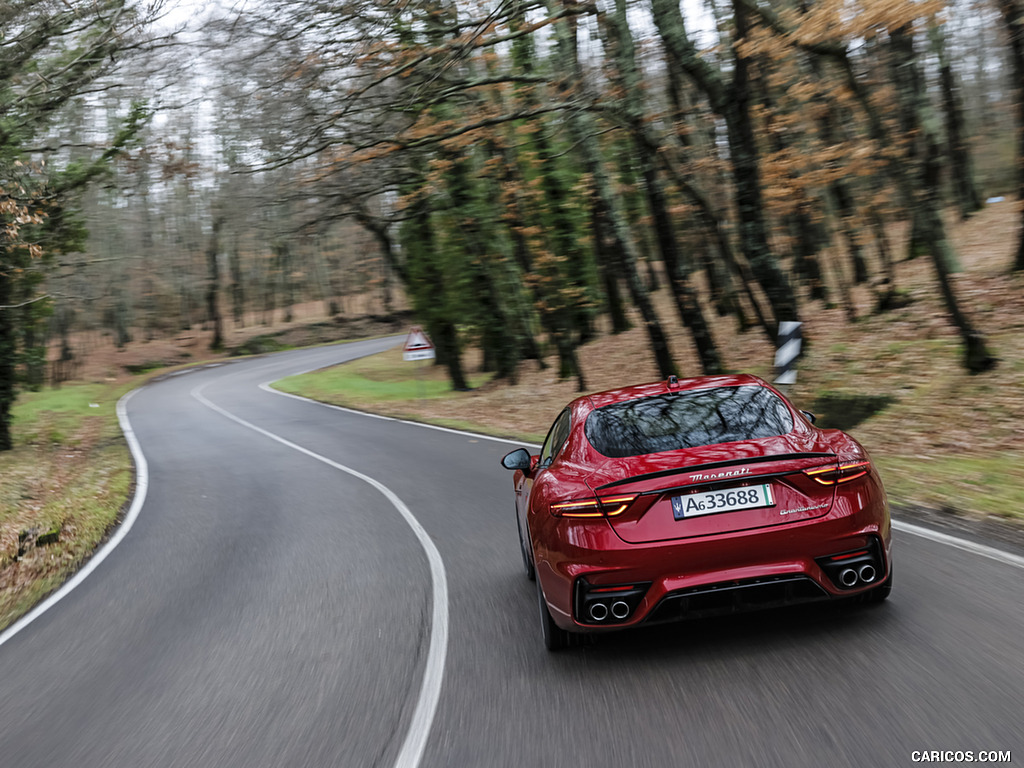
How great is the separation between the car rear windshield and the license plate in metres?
0.47

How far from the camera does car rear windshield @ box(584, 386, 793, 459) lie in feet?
16.9

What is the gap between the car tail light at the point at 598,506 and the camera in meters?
4.66

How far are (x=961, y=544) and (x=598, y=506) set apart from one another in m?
3.68

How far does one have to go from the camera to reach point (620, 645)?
5242 mm

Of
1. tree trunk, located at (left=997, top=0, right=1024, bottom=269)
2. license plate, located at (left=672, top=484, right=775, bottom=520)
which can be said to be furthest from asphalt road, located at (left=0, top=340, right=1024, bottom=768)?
tree trunk, located at (left=997, top=0, right=1024, bottom=269)

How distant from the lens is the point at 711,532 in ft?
14.9

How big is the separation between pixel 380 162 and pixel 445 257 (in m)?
9.85

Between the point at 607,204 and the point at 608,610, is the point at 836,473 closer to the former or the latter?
the point at 608,610

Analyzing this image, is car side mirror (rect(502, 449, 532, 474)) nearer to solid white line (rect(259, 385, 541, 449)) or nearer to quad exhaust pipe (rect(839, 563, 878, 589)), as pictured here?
quad exhaust pipe (rect(839, 563, 878, 589))

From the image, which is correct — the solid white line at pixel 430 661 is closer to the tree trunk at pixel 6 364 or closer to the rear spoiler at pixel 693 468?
the rear spoiler at pixel 693 468

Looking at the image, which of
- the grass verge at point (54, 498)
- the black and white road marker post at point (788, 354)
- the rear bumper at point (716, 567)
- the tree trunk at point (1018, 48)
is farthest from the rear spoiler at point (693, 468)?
the tree trunk at point (1018, 48)

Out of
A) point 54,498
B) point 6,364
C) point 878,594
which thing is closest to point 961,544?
point 878,594

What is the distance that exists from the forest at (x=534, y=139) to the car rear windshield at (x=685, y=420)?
8401 mm

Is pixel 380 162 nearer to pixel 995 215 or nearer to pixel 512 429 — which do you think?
pixel 512 429
